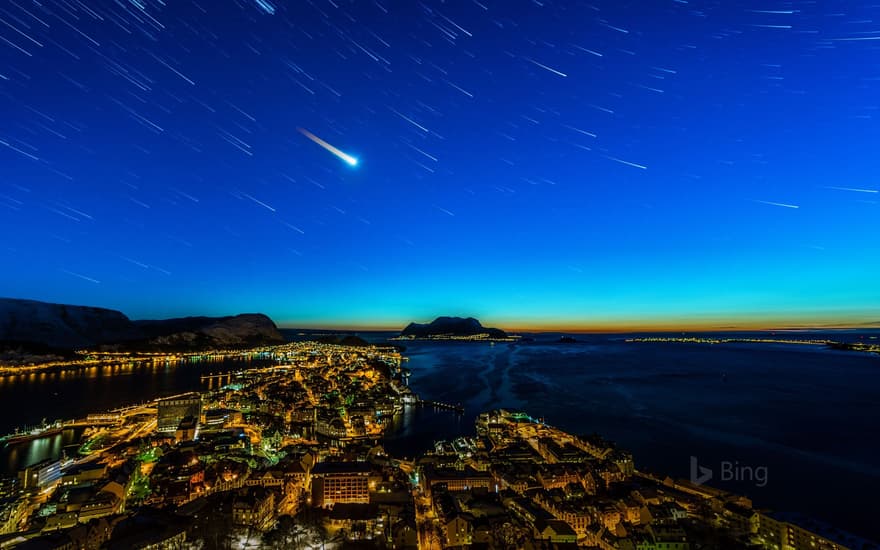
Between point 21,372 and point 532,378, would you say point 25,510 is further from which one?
point 21,372

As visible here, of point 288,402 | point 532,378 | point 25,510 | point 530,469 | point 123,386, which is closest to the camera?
point 25,510

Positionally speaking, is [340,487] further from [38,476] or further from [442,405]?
[442,405]

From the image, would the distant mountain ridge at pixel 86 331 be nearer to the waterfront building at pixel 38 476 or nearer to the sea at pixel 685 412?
the sea at pixel 685 412

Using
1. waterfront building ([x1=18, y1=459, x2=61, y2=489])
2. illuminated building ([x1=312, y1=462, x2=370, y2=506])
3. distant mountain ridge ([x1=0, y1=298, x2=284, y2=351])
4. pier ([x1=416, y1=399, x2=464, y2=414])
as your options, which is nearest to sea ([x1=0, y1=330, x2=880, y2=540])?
pier ([x1=416, y1=399, x2=464, y2=414])

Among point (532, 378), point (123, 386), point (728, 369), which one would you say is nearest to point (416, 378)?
point (532, 378)

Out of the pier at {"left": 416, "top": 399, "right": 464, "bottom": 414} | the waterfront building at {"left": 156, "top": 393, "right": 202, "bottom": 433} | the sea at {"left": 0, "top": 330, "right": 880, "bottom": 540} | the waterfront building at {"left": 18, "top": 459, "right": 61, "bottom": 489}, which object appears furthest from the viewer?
the pier at {"left": 416, "top": 399, "right": 464, "bottom": 414}

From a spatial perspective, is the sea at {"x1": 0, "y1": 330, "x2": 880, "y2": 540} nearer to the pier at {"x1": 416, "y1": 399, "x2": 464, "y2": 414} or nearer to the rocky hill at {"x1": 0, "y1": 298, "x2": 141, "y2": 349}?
the pier at {"x1": 416, "y1": 399, "x2": 464, "y2": 414}

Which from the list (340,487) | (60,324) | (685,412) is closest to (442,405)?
(685,412)
